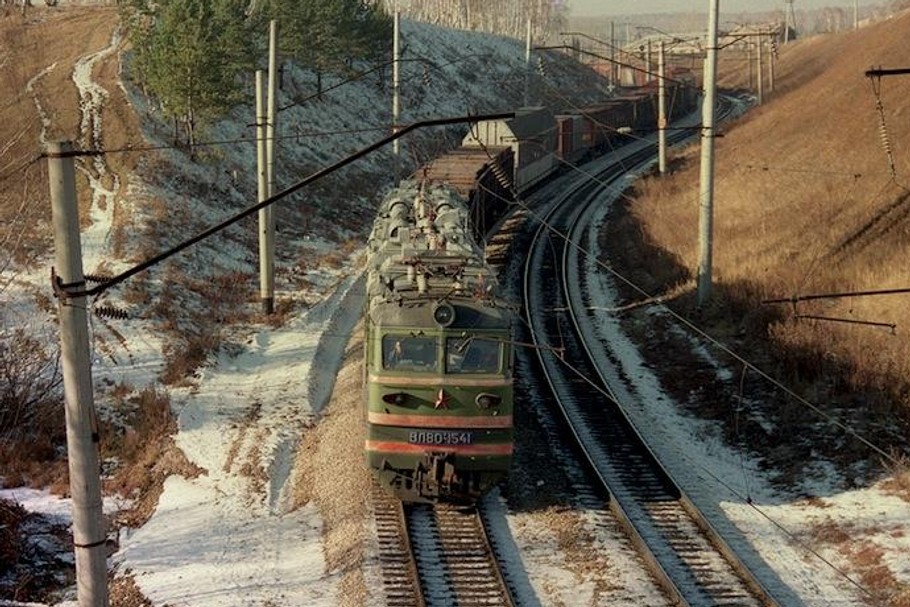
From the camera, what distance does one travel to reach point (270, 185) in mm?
25797

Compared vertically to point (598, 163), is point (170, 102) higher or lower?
higher

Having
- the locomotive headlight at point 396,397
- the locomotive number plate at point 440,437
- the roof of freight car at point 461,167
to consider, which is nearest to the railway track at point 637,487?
the locomotive number plate at point 440,437

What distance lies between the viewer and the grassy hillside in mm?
18812

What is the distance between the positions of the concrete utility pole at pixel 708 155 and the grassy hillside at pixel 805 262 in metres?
1.23

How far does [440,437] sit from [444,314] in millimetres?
1770

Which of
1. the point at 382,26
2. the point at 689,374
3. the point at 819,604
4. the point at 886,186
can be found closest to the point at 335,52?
the point at 382,26

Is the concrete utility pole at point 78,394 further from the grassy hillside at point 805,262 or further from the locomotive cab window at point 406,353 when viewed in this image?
the grassy hillside at point 805,262

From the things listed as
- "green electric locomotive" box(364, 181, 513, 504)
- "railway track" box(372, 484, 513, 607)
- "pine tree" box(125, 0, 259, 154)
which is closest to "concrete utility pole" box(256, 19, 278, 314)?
"pine tree" box(125, 0, 259, 154)

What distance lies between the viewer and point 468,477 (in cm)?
1495

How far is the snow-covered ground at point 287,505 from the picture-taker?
44.8ft

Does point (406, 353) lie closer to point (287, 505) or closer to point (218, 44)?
point (287, 505)

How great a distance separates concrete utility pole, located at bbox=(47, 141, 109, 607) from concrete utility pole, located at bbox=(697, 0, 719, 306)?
18693 millimetres

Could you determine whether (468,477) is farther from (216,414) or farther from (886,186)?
(886,186)

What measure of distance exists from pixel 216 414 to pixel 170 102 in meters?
21.0
